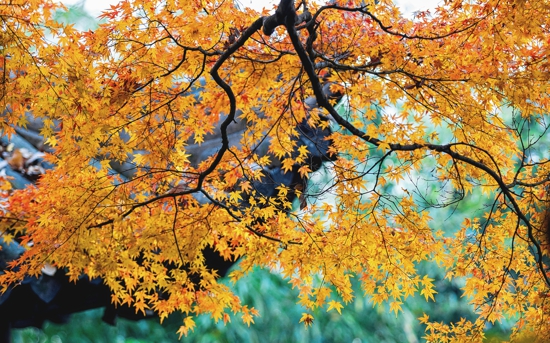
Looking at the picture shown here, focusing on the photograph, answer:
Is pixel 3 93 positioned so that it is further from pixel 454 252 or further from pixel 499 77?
pixel 454 252

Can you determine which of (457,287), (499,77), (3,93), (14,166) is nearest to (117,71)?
(3,93)

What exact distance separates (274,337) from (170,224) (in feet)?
13.5

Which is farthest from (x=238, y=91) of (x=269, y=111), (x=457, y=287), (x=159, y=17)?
(x=457, y=287)

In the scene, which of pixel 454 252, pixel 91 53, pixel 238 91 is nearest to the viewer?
pixel 91 53

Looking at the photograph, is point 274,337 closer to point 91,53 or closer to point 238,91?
point 238,91

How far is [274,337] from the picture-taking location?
7.10 meters

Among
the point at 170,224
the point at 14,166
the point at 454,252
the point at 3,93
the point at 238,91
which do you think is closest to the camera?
the point at 3,93

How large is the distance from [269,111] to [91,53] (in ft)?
4.83

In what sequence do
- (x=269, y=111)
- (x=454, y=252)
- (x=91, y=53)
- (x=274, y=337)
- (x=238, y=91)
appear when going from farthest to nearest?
1. (x=274, y=337)
2. (x=454, y=252)
3. (x=269, y=111)
4. (x=238, y=91)
5. (x=91, y=53)

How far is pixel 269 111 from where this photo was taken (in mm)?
4094

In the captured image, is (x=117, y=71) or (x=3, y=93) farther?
(x=117, y=71)

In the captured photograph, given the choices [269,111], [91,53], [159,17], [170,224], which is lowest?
[170,224]

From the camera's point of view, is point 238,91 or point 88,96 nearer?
point 88,96

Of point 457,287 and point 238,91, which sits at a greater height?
point 457,287
